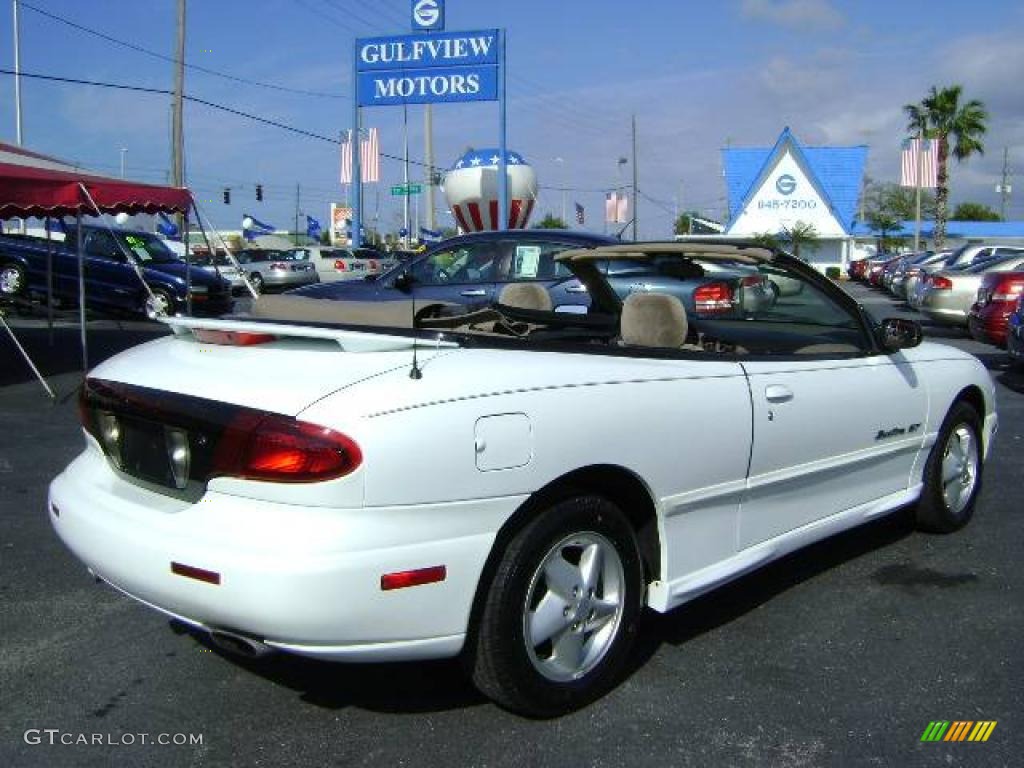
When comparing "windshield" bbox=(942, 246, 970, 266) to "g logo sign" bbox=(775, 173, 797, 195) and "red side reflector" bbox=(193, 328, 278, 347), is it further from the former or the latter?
"g logo sign" bbox=(775, 173, 797, 195)

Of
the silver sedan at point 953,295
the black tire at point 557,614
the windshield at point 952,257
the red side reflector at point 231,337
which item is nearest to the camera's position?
the black tire at point 557,614

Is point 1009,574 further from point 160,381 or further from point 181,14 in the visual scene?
point 181,14

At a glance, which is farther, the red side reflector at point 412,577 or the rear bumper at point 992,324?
the rear bumper at point 992,324

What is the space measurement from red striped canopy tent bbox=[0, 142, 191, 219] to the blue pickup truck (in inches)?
229

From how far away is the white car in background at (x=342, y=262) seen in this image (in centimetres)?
3269

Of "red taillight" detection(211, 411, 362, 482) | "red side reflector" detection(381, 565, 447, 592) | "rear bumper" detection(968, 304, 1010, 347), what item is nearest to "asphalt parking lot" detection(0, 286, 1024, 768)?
"red side reflector" detection(381, 565, 447, 592)

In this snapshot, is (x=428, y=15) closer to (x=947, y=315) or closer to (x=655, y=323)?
(x=947, y=315)

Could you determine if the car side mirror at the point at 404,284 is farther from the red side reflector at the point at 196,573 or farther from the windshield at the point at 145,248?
the windshield at the point at 145,248

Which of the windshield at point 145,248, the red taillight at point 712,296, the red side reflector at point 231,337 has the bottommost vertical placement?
the red side reflector at point 231,337

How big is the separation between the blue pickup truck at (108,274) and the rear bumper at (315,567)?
49.1 feet

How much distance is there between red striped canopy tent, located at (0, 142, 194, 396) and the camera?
31.2 feet

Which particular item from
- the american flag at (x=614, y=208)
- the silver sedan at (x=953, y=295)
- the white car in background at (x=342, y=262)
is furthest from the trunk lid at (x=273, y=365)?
the american flag at (x=614, y=208)

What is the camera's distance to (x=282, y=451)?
2678 mm

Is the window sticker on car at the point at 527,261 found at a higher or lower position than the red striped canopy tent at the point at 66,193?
lower
